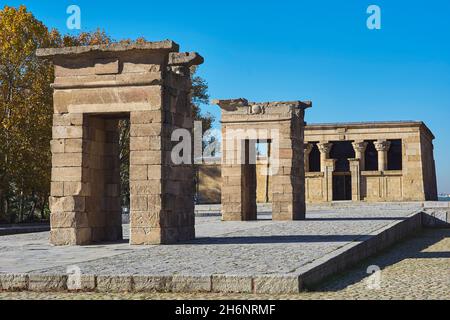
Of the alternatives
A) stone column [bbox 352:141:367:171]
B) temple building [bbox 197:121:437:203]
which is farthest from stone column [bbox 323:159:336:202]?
stone column [bbox 352:141:367:171]

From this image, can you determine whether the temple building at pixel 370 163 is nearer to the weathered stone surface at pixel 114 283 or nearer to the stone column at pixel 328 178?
the stone column at pixel 328 178

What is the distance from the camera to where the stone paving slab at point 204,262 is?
804 cm

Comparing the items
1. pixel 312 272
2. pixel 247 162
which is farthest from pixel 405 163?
pixel 312 272

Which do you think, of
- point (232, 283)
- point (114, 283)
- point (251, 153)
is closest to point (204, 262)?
point (232, 283)

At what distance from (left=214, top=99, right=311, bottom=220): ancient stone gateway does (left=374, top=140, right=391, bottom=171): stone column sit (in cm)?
2476

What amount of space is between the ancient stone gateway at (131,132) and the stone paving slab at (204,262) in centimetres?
76

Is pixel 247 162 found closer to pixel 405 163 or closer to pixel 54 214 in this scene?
pixel 54 214

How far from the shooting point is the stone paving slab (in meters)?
8.04

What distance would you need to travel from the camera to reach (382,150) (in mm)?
47188

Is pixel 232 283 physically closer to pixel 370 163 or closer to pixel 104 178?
pixel 104 178

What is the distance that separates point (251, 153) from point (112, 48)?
37.2 feet

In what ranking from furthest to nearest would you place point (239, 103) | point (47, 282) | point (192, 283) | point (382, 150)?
point (382, 150) → point (239, 103) → point (47, 282) → point (192, 283)

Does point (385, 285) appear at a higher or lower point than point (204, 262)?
lower
